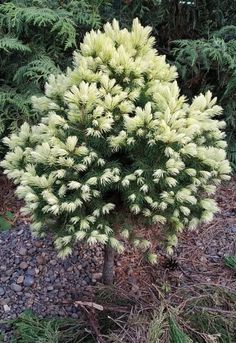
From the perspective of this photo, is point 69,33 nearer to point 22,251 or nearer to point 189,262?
point 22,251

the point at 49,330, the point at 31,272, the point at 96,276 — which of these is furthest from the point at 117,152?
the point at 31,272

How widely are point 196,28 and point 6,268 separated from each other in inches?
82.3

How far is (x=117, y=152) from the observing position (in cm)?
169

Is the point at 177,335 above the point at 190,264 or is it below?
above

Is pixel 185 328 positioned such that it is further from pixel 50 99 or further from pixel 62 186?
pixel 50 99

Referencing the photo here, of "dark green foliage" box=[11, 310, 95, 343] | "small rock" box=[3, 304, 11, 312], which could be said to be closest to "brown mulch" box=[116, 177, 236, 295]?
"dark green foliage" box=[11, 310, 95, 343]

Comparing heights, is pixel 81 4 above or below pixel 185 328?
above

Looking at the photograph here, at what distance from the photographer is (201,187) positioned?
5.74ft

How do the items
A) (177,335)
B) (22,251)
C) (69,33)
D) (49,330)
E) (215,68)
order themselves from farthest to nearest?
(215,68) < (69,33) < (22,251) < (49,330) < (177,335)

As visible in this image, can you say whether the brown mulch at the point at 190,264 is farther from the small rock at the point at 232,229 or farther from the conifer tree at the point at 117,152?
the conifer tree at the point at 117,152

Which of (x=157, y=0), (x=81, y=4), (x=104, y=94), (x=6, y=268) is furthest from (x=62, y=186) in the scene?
(x=157, y=0)

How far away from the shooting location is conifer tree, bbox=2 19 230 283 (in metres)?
1.57

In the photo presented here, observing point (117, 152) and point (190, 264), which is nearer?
point (117, 152)

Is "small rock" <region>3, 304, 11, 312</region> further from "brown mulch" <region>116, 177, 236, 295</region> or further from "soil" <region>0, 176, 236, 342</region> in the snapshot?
"brown mulch" <region>116, 177, 236, 295</region>
